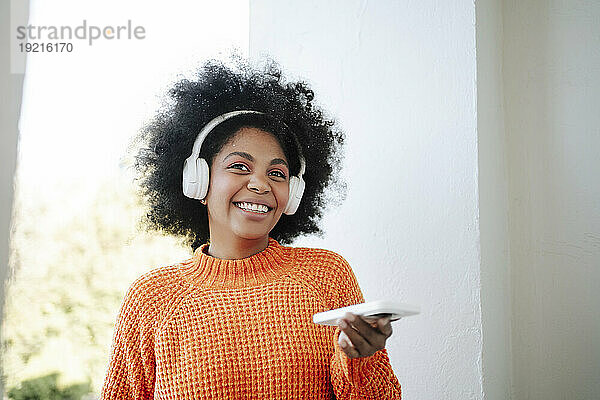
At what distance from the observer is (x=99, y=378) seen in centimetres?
221

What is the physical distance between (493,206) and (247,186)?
630 millimetres

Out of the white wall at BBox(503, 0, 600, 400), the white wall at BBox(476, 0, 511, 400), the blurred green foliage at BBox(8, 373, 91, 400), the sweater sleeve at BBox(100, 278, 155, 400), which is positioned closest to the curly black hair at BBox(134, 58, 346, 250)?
the sweater sleeve at BBox(100, 278, 155, 400)

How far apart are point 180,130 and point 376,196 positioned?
A: 1.73 ft

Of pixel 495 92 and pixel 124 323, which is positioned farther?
pixel 495 92

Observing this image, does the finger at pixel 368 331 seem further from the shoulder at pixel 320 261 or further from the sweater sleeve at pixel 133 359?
the sweater sleeve at pixel 133 359

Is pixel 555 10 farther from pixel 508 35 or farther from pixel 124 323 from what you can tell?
pixel 124 323

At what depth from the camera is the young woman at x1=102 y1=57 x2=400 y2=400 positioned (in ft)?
3.94

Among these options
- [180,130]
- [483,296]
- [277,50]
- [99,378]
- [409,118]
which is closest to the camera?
[180,130]

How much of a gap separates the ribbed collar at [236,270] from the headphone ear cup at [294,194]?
0.09m

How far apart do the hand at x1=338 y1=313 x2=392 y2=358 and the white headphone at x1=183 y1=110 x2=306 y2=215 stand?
1.16ft

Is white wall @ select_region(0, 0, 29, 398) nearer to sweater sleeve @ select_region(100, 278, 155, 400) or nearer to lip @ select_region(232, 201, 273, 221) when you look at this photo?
sweater sleeve @ select_region(100, 278, 155, 400)

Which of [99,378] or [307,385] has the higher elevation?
[307,385]

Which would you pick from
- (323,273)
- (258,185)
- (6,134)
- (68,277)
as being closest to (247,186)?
(258,185)

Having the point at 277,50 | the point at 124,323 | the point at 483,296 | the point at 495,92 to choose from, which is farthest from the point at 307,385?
the point at 277,50
